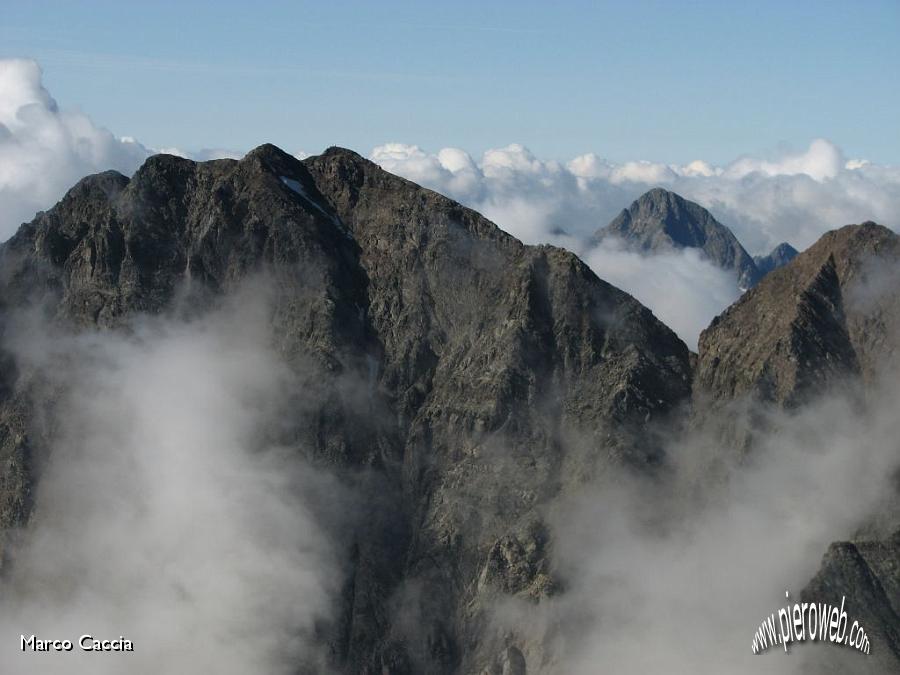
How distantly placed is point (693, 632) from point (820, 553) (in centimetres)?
2007

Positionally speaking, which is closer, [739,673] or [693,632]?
[739,673]

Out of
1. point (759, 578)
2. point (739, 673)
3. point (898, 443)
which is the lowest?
point (739, 673)

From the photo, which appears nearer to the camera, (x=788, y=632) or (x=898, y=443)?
(x=788, y=632)

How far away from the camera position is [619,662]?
192m

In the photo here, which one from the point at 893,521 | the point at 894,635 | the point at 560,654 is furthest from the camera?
the point at 560,654

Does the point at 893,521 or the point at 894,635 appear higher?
the point at 893,521

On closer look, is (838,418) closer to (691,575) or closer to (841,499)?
(841,499)

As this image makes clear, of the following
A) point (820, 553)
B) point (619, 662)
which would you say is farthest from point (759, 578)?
point (619, 662)

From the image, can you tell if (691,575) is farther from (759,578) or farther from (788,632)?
(788,632)

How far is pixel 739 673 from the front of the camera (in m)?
176

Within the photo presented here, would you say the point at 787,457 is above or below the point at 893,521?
above

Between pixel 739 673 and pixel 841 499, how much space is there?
97.2 ft

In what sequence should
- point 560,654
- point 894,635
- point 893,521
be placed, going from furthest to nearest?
point 560,654, point 893,521, point 894,635

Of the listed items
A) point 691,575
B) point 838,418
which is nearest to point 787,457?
point 838,418
